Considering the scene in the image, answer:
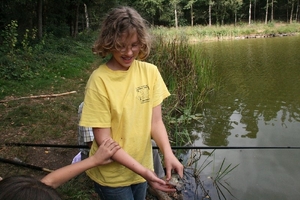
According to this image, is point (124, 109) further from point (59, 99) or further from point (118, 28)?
point (59, 99)

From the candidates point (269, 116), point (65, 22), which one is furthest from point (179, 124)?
Result: point (65, 22)

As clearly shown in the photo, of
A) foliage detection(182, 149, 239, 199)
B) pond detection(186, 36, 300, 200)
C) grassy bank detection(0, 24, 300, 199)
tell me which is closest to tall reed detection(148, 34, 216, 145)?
grassy bank detection(0, 24, 300, 199)

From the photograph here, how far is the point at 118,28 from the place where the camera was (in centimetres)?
111

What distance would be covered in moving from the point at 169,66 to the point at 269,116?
6.49 feet

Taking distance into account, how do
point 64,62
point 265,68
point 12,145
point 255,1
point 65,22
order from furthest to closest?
point 255,1
point 65,22
point 265,68
point 64,62
point 12,145

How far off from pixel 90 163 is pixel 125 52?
0.48 metres

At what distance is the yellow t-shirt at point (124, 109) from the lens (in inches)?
44.3

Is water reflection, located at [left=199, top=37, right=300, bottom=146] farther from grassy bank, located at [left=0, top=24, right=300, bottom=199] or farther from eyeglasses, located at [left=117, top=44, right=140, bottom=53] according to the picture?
eyeglasses, located at [left=117, top=44, right=140, bottom=53]

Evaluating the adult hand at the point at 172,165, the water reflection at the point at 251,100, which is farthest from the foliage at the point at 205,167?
the adult hand at the point at 172,165

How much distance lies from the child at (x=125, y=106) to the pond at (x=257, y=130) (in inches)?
69.8

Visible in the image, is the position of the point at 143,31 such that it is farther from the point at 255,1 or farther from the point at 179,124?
the point at 255,1

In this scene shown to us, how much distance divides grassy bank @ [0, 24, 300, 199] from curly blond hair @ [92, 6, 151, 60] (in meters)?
1.46

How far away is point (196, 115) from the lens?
4.90 m

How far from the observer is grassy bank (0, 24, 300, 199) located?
2834 millimetres
